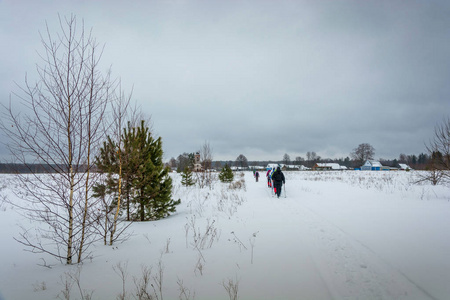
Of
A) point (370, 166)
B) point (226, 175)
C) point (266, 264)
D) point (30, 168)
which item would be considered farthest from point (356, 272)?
point (370, 166)

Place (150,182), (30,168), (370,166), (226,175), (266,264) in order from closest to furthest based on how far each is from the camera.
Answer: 1. (30,168)
2. (266,264)
3. (150,182)
4. (226,175)
5. (370,166)

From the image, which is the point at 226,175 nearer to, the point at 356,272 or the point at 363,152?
the point at 356,272

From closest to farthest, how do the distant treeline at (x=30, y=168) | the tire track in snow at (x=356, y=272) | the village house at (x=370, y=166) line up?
the tire track in snow at (x=356, y=272)
the distant treeline at (x=30, y=168)
the village house at (x=370, y=166)

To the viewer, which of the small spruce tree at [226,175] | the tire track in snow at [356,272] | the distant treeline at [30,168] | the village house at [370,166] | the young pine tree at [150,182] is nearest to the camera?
the tire track in snow at [356,272]

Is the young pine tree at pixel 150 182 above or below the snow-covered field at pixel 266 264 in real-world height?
above

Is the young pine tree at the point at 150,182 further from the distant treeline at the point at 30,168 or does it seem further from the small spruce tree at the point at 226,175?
the small spruce tree at the point at 226,175

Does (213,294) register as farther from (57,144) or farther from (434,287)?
(57,144)

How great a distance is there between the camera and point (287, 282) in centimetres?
268

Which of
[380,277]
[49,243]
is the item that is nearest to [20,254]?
[49,243]

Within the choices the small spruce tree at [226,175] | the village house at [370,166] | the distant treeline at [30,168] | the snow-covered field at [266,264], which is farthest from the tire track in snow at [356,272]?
the village house at [370,166]

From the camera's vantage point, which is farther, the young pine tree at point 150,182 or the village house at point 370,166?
the village house at point 370,166

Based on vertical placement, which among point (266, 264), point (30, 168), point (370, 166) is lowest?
point (266, 264)

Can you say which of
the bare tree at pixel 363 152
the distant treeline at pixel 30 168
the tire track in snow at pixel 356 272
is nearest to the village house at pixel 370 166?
the bare tree at pixel 363 152

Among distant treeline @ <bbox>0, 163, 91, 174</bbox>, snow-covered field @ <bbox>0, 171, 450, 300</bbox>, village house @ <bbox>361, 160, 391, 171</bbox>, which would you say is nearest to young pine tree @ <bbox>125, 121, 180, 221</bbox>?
snow-covered field @ <bbox>0, 171, 450, 300</bbox>
